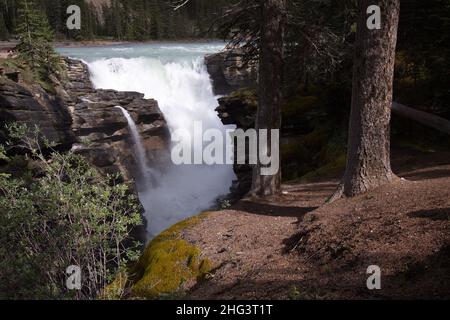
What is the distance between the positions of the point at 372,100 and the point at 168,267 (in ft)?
14.9

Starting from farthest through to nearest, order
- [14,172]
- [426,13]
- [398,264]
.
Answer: [14,172] < [426,13] < [398,264]

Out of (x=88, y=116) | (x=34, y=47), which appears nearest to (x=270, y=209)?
(x=88, y=116)

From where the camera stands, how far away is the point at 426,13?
13.1m

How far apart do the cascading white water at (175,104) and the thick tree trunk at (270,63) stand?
1497cm

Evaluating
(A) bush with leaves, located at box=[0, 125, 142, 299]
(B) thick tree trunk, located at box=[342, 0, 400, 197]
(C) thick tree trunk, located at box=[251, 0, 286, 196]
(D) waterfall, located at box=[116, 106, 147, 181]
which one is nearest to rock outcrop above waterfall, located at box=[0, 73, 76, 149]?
(D) waterfall, located at box=[116, 106, 147, 181]

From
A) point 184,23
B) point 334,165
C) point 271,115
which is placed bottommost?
point 334,165

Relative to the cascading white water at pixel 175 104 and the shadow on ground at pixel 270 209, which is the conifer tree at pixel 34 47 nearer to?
the cascading white water at pixel 175 104

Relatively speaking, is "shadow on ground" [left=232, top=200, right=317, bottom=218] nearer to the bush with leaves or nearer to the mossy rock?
the mossy rock

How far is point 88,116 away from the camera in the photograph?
91.1 feet

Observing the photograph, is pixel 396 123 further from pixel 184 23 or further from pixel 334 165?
pixel 184 23

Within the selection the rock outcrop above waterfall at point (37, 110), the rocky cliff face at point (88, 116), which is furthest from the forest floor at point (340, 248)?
the rocky cliff face at point (88, 116)

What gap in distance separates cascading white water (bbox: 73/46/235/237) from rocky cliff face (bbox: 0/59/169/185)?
117 centimetres
